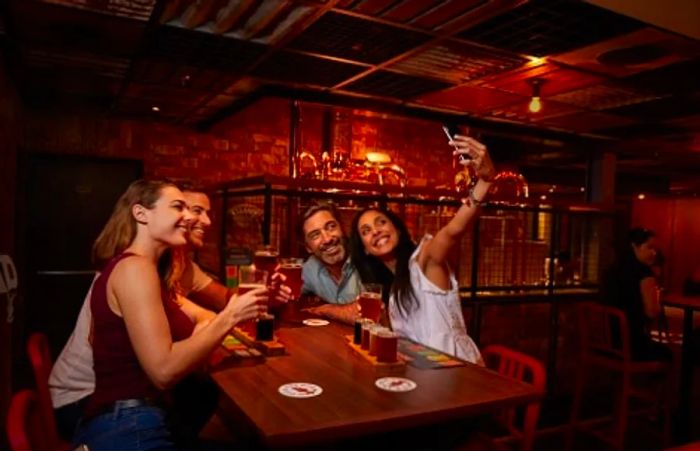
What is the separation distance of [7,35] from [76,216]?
2.31m

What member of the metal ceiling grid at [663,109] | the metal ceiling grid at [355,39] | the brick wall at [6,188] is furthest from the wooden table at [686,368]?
the brick wall at [6,188]

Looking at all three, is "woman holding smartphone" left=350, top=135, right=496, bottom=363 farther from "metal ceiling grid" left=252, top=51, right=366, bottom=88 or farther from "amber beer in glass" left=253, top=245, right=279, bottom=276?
"metal ceiling grid" left=252, top=51, right=366, bottom=88

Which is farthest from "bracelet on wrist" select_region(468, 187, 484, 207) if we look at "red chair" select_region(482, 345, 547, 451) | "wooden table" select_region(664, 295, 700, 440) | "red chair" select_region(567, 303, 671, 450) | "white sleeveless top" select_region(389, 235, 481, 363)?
"wooden table" select_region(664, 295, 700, 440)

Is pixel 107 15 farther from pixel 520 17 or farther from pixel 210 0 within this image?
pixel 520 17

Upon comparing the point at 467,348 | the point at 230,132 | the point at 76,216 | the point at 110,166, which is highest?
the point at 230,132

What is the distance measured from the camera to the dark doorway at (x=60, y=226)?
5090 mm

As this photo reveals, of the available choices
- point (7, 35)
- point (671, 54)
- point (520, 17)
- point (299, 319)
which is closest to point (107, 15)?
point (7, 35)

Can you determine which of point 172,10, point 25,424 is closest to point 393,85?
point 172,10

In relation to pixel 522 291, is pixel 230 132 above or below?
above

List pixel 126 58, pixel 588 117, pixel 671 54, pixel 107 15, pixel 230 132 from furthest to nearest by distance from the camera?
pixel 230 132 → pixel 588 117 → pixel 126 58 → pixel 671 54 → pixel 107 15

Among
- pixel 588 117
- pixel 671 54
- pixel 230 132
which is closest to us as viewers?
pixel 671 54

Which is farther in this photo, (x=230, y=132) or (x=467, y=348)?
(x=230, y=132)

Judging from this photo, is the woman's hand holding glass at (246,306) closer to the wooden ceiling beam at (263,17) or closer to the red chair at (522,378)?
the red chair at (522,378)

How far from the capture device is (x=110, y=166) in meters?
5.38
